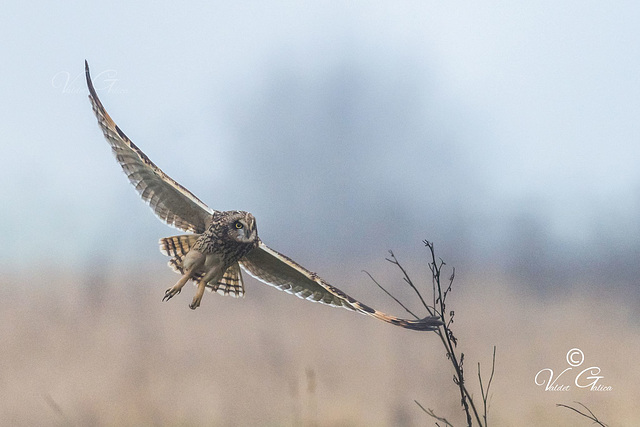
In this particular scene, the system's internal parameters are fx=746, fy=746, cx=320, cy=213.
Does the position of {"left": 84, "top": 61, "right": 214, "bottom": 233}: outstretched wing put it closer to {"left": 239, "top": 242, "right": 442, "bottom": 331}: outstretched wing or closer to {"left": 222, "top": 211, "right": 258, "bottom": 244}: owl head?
{"left": 222, "top": 211, "right": 258, "bottom": 244}: owl head

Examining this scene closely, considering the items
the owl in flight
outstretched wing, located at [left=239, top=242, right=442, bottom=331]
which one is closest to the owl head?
the owl in flight

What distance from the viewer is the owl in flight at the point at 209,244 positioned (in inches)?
148

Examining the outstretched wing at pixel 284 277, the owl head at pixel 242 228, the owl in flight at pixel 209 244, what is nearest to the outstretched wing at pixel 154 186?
the owl in flight at pixel 209 244

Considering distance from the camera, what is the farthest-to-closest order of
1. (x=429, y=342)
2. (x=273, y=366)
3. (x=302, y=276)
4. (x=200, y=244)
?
1. (x=429, y=342)
2. (x=273, y=366)
3. (x=302, y=276)
4. (x=200, y=244)

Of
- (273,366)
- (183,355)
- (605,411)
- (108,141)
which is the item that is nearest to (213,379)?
(183,355)

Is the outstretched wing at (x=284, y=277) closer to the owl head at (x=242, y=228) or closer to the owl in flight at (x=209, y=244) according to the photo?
the owl in flight at (x=209, y=244)

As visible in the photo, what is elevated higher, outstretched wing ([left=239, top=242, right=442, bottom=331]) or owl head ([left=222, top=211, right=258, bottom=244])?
outstretched wing ([left=239, top=242, right=442, bottom=331])

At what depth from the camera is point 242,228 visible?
3.73 meters

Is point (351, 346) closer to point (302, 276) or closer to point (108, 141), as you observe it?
point (302, 276)

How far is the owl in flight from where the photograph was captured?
12.3 ft

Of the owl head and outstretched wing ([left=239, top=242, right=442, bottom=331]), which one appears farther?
outstretched wing ([left=239, top=242, right=442, bottom=331])

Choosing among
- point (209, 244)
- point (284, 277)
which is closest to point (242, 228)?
point (209, 244)

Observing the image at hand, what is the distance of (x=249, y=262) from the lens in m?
4.23

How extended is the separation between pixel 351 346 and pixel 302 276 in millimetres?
4626
